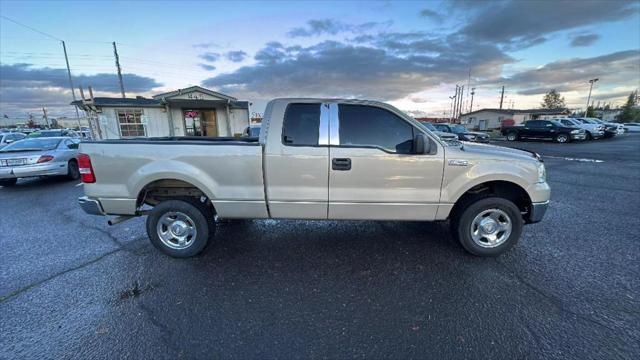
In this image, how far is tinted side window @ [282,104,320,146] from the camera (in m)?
3.23

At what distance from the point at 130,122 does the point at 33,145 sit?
39.4ft

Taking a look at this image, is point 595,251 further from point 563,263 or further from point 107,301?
point 107,301

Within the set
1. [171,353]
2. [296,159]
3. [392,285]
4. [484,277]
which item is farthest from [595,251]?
[171,353]

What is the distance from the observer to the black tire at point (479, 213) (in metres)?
3.32

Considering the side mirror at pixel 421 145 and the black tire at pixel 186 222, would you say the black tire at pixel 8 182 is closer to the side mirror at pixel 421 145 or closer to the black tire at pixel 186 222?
the black tire at pixel 186 222

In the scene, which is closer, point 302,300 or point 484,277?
point 302,300

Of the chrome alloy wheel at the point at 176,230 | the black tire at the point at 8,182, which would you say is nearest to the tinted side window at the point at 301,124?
the chrome alloy wheel at the point at 176,230

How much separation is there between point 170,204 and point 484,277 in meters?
3.89

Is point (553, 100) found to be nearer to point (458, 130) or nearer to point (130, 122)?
point (458, 130)

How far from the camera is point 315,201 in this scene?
130 inches

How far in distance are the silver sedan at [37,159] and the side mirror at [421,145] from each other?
10323 millimetres

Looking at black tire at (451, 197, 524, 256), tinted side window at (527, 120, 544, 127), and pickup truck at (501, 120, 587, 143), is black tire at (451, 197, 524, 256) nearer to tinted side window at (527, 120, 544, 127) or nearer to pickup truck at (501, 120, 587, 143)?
pickup truck at (501, 120, 587, 143)

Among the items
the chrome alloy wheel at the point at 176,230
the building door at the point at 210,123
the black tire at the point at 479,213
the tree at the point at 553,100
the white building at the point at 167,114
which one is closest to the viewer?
the black tire at the point at 479,213

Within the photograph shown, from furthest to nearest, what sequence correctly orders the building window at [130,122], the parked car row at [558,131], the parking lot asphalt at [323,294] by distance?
the parked car row at [558,131] < the building window at [130,122] < the parking lot asphalt at [323,294]
